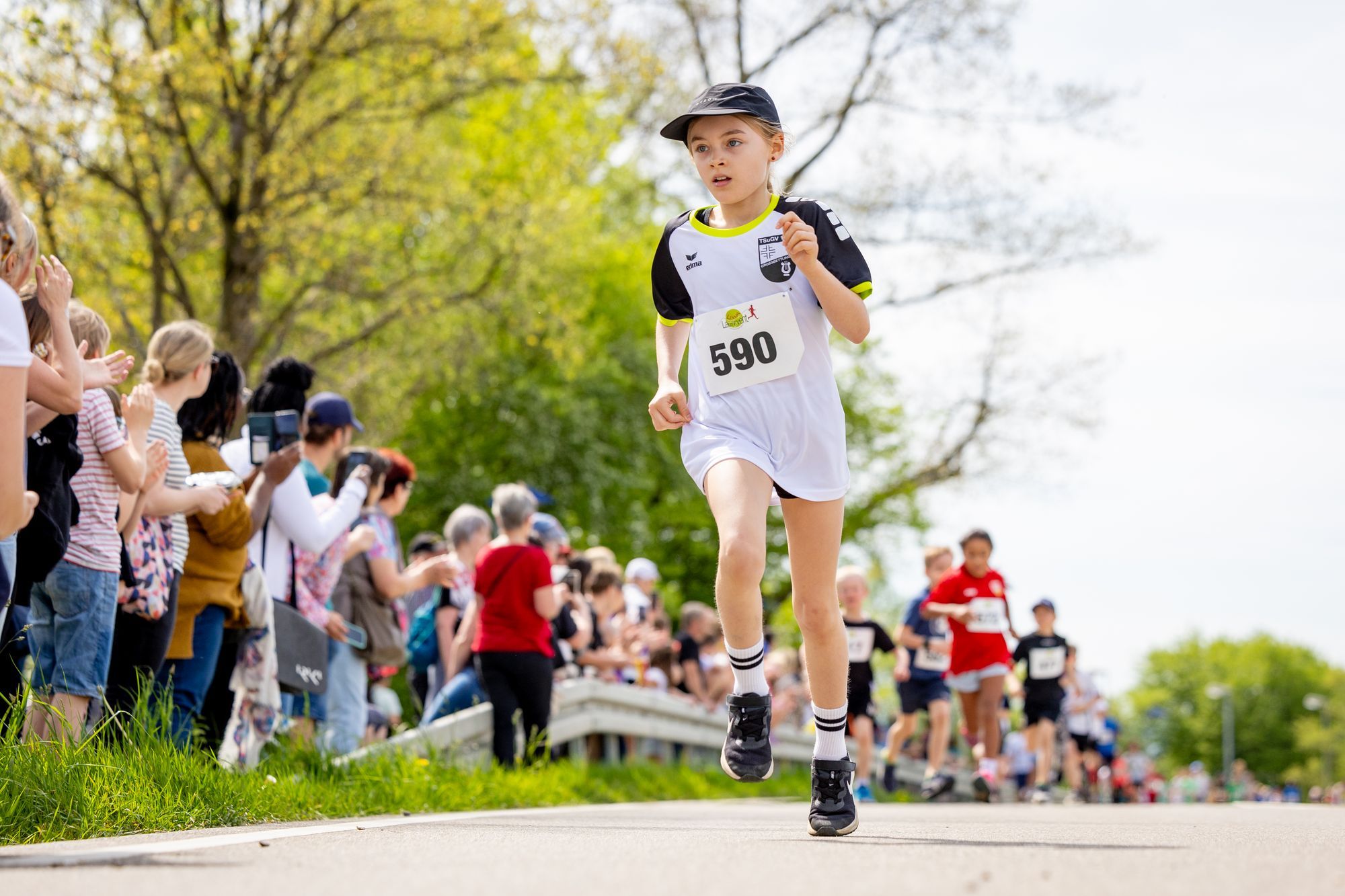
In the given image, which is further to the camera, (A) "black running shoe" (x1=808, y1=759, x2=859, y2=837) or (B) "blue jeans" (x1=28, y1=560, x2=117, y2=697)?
(B) "blue jeans" (x1=28, y1=560, x2=117, y2=697)

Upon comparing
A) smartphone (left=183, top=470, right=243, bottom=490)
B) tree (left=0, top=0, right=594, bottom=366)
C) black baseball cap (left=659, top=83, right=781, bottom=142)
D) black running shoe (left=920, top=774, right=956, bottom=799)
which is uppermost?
tree (left=0, top=0, right=594, bottom=366)

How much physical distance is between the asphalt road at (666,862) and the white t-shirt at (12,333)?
4.11 feet

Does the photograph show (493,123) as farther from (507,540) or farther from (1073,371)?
(507,540)

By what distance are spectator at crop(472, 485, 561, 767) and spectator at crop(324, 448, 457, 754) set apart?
0.36m

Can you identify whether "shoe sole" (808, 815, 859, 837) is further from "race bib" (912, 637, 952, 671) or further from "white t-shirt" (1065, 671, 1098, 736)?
"white t-shirt" (1065, 671, 1098, 736)

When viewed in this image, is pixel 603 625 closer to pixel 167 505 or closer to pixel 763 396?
pixel 167 505

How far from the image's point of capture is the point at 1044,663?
17.8 m

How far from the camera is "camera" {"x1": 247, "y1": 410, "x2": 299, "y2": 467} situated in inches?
314

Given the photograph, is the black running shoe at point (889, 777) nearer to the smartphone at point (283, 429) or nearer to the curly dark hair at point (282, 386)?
the curly dark hair at point (282, 386)

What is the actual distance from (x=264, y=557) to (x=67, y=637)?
2470mm

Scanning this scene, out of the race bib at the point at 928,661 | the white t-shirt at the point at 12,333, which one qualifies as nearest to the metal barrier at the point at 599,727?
the race bib at the point at 928,661

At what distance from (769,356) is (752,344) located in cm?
7

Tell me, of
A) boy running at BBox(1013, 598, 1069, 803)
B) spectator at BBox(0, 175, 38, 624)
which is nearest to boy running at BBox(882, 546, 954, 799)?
boy running at BBox(1013, 598, 1069, 803)

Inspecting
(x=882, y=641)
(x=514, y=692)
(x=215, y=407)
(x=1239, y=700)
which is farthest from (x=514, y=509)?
(x=1239, y=700)
